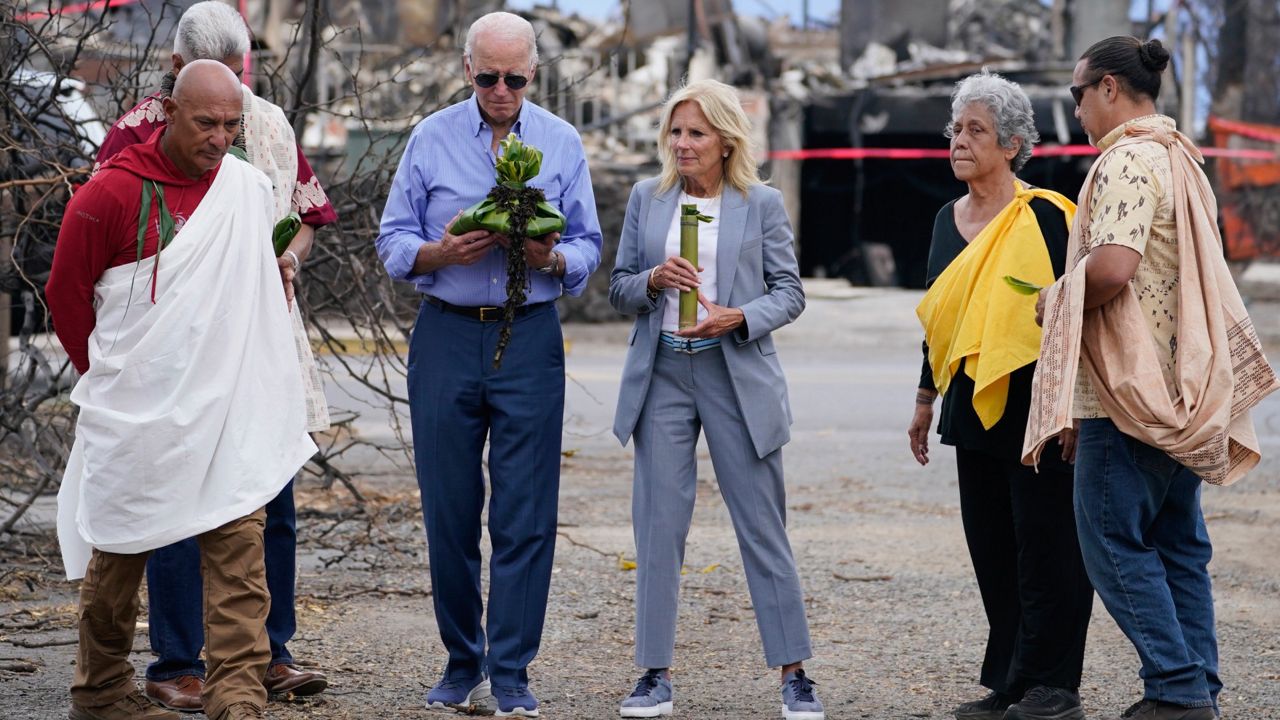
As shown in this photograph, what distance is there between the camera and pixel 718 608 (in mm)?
6379

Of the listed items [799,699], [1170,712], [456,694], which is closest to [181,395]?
[456,694]

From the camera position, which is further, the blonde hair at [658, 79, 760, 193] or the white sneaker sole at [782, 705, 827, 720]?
the blonde hair at [658, 79, 760, 193]

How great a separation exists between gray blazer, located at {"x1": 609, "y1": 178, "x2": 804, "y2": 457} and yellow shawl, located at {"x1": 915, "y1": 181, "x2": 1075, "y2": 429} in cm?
50

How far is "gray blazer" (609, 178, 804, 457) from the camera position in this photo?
496 cm

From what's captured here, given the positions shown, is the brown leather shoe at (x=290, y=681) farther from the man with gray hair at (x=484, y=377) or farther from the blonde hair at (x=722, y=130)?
the blonde hair at (x=722, y=130)

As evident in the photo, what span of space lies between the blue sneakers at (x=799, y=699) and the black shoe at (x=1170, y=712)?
93cm

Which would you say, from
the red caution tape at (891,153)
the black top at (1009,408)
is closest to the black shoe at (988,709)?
the black top at (1009,408)

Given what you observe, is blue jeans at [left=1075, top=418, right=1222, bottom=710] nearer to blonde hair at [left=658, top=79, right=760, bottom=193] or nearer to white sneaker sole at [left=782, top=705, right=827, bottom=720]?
white sneaker sole at [left=782, top=705, right=827, bottom=720]

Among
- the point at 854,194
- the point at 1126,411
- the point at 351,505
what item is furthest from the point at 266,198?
the point at 854,194

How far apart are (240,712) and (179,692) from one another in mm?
610

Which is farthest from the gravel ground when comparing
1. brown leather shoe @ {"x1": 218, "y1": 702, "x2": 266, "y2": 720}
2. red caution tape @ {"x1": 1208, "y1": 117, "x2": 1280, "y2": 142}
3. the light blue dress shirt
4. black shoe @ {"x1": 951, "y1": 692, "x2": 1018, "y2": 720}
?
red caution tape @ {"x1": 1208, "y1": 117, "x2": 1280, "y2": 142}

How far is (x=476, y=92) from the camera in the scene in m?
4.94

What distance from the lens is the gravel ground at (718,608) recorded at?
203 inches

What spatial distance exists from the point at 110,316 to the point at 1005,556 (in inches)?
108
